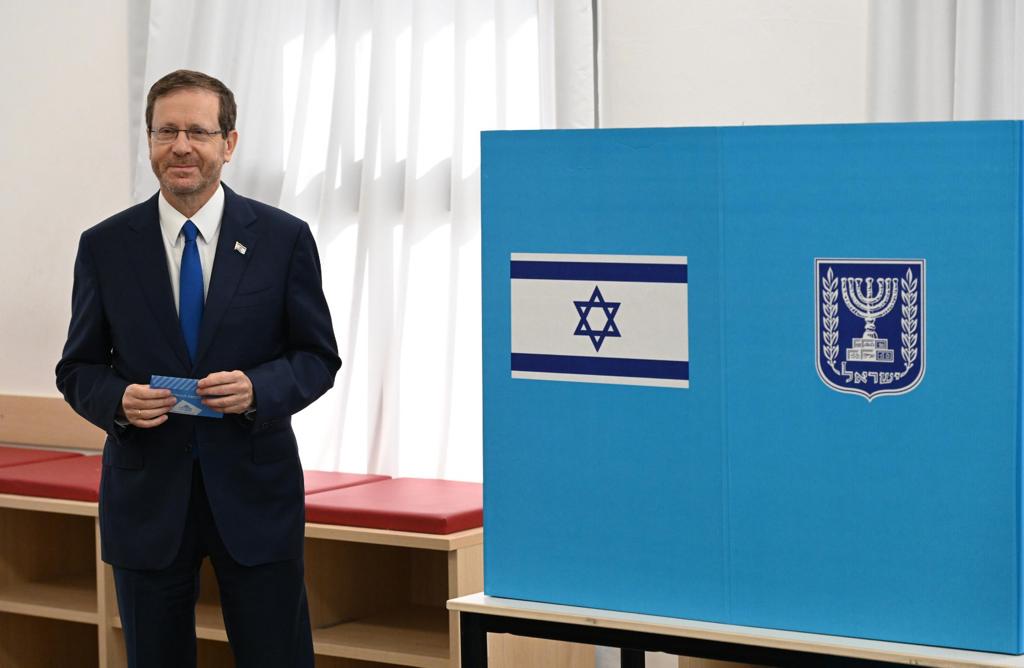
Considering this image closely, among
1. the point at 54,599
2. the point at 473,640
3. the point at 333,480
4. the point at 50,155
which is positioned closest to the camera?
the point at 473,640

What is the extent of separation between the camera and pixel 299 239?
2543 millimetres

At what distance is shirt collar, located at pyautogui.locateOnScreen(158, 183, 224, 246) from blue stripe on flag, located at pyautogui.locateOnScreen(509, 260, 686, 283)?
0.97 m

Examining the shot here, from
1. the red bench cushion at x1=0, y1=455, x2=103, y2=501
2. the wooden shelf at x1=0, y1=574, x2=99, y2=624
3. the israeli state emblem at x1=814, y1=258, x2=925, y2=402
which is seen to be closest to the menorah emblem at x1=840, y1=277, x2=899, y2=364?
the israeli state emblem at x1=814, y1=258, x2=925, y2=402

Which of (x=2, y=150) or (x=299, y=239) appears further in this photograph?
(x=2, y=150)

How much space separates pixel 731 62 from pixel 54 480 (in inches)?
89.1

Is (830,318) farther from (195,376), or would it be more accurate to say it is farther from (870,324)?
(195,376)

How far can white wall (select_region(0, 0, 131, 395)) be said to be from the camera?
4.40 meters

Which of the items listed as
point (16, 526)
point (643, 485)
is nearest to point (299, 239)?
point (643, 485)

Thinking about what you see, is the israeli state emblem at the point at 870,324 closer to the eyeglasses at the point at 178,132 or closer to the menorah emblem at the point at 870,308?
the menorah emblem at the point at 870,308

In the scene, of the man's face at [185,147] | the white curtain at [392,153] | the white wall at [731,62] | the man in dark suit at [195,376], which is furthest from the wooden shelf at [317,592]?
the white wall at [731,62]

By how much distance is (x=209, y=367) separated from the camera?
2.44m

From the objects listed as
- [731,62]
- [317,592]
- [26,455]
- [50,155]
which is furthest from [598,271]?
[50,155]

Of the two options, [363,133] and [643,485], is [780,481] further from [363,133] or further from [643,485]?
[363,133]

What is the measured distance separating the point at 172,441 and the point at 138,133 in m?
2.12
